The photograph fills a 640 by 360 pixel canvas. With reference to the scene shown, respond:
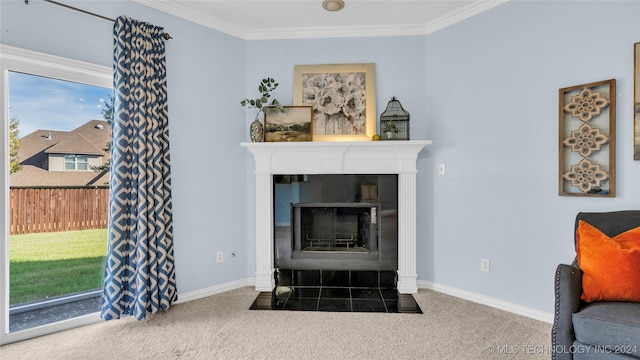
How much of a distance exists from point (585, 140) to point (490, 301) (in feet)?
4.84

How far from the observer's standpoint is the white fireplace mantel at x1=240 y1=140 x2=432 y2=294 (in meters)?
2.95

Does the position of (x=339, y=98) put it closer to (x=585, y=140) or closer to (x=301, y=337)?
(x=585, y=140)

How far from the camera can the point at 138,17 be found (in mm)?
2574

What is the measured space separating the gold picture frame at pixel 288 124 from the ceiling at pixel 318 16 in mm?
778

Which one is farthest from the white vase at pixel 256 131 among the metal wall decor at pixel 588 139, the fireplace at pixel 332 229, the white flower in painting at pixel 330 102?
the metal wall decor at pixel 588 139

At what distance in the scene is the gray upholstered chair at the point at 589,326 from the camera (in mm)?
1396

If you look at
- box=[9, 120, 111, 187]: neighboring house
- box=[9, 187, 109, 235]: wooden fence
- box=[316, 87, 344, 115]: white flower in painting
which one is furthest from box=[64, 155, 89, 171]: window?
box=[316, 87, 344, 115]: white flower in painting

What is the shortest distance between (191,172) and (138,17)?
4.40ft

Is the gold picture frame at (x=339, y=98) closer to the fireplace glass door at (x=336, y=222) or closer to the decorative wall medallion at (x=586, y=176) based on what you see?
the fireplace glass door at (x=336, y=222)

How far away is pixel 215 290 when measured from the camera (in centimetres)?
302

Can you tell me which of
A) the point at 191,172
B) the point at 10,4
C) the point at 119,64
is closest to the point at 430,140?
the point at 191,172

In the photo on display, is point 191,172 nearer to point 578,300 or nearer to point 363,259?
point 363,259

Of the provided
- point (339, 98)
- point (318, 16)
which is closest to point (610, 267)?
point (339, 98)

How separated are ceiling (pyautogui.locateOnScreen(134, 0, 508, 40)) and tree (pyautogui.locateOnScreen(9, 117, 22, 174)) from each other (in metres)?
1.31
